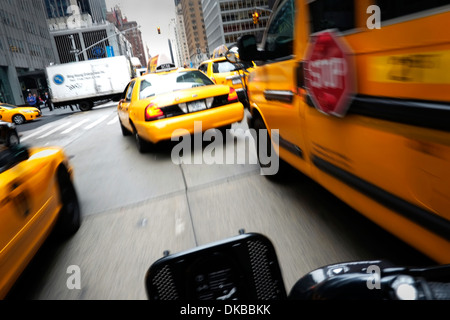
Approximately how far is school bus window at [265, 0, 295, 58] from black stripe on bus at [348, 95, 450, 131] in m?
1.18

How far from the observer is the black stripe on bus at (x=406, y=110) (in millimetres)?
1459

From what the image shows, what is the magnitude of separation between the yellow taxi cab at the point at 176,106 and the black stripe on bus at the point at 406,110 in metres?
4.06

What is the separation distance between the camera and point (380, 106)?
6.03 ft

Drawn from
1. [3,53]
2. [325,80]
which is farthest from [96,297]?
[3,53]

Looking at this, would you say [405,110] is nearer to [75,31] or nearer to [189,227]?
[189,227]

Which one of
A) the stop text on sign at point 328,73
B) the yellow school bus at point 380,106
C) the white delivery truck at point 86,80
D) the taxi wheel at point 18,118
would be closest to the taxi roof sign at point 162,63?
the white delivery truck at point 86,80

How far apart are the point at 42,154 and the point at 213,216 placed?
73.1 inches

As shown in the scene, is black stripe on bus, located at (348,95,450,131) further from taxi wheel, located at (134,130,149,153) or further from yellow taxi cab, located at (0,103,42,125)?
yellow taxi cab, located at (0,103,42,125)

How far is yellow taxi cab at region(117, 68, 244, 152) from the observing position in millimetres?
Result: 5766

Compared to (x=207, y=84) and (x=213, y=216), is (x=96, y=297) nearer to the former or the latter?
(x=213, y=216)

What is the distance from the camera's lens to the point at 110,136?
1017cm

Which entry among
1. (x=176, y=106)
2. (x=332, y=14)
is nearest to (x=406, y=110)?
(x=332, y=14)

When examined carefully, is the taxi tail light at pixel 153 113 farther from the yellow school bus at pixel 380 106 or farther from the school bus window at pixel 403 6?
the school bus window at pixel 403 6

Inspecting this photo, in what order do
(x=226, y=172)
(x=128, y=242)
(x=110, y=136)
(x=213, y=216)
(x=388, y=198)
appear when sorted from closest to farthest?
(x=388, y=198)
(x=128, y=242)
(x=213, y=216)
(x=226, y=172)
(x=110, y=136)
